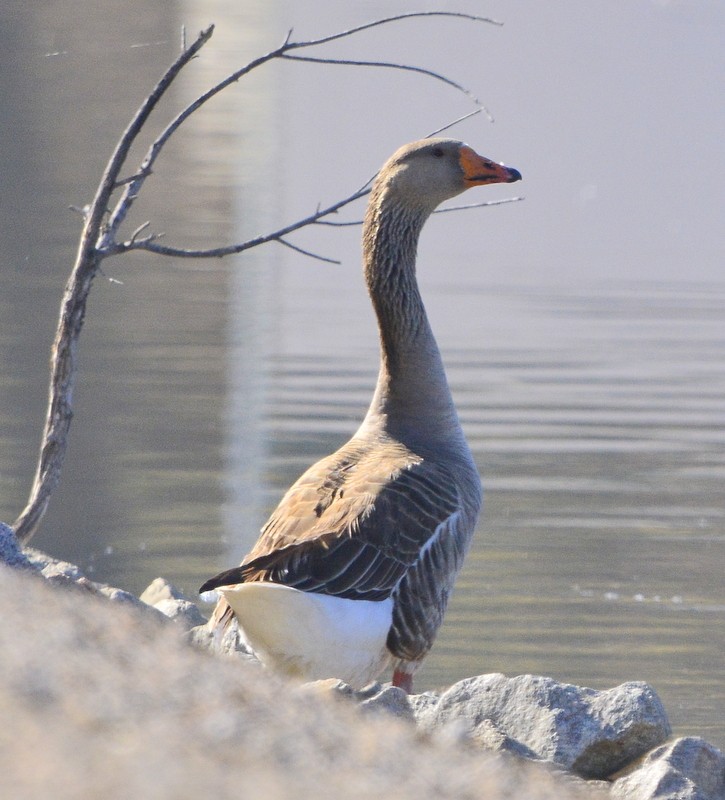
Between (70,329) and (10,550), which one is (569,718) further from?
(70,329)

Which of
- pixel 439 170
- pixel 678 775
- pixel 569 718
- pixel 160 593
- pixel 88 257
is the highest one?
pixel 439 170

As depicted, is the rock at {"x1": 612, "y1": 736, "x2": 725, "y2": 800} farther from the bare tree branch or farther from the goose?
the bare tree branch

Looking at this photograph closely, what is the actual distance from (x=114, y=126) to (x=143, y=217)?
A: 15540 millimetres

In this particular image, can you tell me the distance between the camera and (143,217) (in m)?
26.3

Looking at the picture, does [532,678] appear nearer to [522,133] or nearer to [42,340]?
[42,340]

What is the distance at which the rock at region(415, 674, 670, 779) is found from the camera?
480 cm

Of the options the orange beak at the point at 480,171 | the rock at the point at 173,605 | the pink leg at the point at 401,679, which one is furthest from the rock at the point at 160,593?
the orange beak at the point at 480,171

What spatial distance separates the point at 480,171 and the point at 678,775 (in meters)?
3.27

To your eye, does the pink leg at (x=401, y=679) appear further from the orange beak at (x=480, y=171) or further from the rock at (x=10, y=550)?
the orange beak at (x=480, y=171)

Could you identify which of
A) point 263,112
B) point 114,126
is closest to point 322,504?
point 114,126

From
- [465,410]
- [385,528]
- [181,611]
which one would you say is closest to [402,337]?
[385,528]

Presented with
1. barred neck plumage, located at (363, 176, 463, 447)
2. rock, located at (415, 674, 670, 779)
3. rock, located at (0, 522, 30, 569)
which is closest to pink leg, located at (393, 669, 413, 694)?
rock, located at (415, 674, 670, 779)

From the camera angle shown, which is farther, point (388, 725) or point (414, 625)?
point (414, 625)

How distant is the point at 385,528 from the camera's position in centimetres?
550
